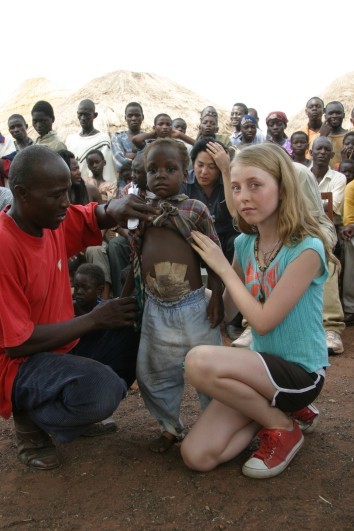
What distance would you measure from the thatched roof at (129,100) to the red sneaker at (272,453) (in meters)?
7.60

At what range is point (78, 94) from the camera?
36.4ft

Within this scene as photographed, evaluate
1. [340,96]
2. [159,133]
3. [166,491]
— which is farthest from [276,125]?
[166,491]

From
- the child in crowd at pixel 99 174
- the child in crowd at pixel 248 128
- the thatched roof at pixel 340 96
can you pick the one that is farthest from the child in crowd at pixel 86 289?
the thatched roof at pixel 340 96

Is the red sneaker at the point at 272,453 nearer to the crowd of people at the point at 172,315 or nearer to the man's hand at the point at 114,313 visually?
the crowd of people at the point at 172,315

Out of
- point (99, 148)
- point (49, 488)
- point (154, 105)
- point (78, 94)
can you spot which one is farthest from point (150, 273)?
point (78, 94)

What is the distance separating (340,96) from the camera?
1111 centimetres

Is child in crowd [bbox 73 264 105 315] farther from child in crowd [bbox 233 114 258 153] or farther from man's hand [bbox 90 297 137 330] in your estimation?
child in crowd [bbox 233 114 258 153]

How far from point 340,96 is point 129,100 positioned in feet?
13.9

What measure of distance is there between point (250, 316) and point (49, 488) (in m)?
1.25

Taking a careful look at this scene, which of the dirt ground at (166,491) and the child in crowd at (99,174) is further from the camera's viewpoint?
the child in crowd at (99,174)

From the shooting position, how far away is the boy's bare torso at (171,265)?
2.92 m

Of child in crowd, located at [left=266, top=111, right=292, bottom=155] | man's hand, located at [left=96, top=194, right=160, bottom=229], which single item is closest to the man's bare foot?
man's hand, located at [left=96, top=194, right=160, bottom=229]

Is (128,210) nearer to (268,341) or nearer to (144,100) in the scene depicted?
(268,341)

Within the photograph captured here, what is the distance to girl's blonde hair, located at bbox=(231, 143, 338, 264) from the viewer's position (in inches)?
106
